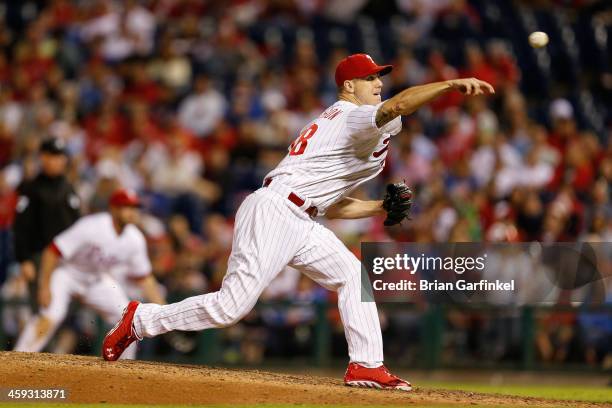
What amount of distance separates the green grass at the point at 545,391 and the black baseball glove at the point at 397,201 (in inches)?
64.2

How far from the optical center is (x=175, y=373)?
690 centimetres

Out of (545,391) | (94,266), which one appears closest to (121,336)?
(94,266)

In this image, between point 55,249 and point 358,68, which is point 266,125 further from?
point 358,68

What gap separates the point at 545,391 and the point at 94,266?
148 inches

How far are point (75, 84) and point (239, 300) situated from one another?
9.00 meters

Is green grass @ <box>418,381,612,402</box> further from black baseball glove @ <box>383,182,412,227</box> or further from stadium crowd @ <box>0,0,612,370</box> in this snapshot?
black baseball glove @ <box>383,182,412,227</box>

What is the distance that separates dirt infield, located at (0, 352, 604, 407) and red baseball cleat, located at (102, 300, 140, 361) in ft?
0.86

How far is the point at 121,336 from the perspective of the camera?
7125 mm

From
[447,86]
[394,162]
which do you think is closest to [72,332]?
[394,162]

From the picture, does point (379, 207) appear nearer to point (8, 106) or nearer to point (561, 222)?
point (561, 222)

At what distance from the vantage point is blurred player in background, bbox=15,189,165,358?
9703 mm

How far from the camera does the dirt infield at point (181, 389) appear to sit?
21.6 ft

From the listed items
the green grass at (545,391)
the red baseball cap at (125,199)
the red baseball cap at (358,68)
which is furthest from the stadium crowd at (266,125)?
the red baseball cap at (358,68)

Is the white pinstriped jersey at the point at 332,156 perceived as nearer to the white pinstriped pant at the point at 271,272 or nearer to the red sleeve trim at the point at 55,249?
the white pinstriped pant at the point at 271,272
